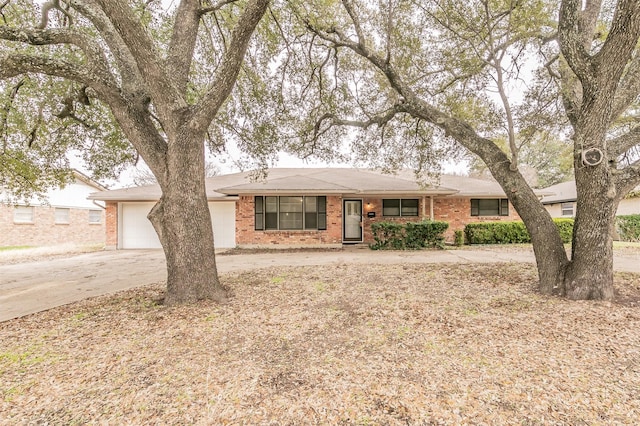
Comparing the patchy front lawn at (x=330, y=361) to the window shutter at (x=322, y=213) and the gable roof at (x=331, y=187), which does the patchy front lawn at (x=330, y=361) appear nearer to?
the gable roof at (x=331, y=187)

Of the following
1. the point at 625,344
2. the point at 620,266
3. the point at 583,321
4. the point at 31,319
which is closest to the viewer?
the point at 625,344

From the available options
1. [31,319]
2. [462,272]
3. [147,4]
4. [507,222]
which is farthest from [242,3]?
[507,222]

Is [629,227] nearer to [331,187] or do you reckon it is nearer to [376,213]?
[376,213]

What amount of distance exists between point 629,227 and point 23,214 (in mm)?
30179

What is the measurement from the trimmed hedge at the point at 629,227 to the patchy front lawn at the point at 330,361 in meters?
12.7

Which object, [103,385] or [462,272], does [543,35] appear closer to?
[462,272]

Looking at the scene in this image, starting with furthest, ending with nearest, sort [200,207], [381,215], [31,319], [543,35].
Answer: [381,215], [543,35], [200,207], [31,319]

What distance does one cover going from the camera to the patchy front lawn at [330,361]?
2.06 m

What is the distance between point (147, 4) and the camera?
20.0 feet

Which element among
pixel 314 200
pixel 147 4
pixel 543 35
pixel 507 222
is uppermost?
pixel 147 4

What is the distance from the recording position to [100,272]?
297 inches

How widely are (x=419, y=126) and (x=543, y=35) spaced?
9.72ft

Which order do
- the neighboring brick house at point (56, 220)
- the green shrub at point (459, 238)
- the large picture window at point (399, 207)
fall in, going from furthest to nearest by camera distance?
the neighboring brick house at point (56, 220)
the large picture window at point (399, 207)
the green shrub at point (459, 238)

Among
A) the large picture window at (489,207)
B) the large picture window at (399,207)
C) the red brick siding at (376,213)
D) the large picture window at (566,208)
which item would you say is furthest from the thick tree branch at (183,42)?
the large picture window at (566,208)
